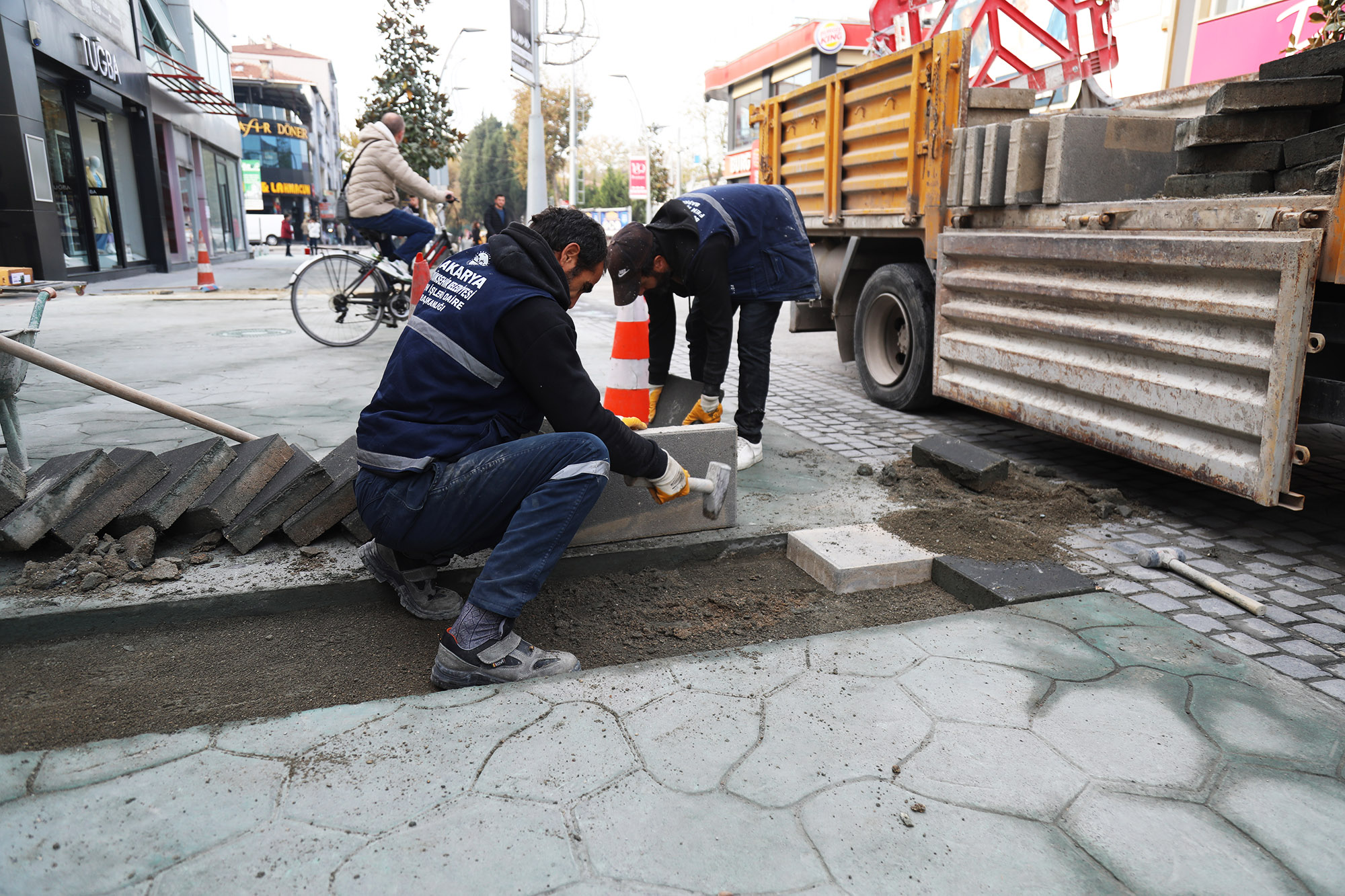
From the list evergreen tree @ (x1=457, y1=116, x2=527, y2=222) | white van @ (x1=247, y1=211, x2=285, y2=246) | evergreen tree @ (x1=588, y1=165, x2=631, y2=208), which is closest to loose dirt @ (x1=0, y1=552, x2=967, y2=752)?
evergreen tree @ (x1=588, y1=165, x2=631, y2=208)

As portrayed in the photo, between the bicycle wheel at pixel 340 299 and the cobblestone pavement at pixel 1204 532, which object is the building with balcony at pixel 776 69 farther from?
the cobblestone pavement at pixel 1204 532

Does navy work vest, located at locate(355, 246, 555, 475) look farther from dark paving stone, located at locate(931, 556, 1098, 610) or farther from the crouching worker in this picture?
dark paving stone, located at locate(931, 556, 1098, 610)

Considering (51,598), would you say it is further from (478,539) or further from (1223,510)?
(1223,510)

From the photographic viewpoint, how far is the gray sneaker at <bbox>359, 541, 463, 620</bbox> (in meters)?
2.90

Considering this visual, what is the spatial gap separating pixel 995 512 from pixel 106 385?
364cm

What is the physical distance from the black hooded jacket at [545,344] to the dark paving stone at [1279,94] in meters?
2.82

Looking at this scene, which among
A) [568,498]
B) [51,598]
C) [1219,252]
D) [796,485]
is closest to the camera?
[568,498]

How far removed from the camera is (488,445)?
8.50ft

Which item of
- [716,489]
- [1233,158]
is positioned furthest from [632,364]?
[1233,158]

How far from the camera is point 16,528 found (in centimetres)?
296

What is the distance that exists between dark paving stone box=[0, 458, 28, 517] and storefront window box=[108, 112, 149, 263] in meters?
17.0

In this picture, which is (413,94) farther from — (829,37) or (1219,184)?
(1219,184)

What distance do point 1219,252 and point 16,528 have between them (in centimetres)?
440

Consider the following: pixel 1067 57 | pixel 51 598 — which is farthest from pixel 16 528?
pixel 1067 57
